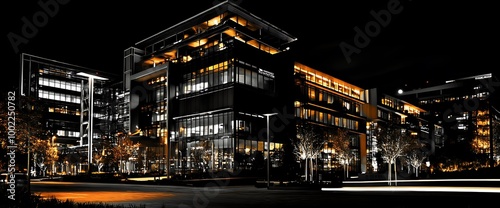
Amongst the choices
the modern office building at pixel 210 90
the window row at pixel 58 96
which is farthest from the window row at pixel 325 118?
the window row at pixel 58 96

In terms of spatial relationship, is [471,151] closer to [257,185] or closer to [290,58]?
[290,58]

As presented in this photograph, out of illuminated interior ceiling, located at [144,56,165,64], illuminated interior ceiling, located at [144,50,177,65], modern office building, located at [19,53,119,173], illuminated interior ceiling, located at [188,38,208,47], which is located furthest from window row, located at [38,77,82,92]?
illuminated interior ceiling, located at [188,38,208,47]

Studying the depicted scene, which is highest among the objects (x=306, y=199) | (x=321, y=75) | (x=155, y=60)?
(x=155, y=60)

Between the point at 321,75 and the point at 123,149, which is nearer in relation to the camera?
the point at 123,149

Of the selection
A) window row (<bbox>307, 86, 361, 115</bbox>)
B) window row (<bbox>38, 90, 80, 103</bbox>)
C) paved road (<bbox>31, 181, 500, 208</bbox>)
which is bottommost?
paved road (<bbox>31, 181, 500, 208</bbox>)

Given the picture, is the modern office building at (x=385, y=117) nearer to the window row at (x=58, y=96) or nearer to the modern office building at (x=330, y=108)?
the modern office building at (x=330, y=108)

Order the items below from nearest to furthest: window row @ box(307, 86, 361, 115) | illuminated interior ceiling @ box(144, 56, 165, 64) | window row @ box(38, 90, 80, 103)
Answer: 1. illuminated interior ceiling @ box(144, 56, 165, 64)
2. window row @ box(307, 86, 361, 115)
3. window row @ box(38, 90, 80, 103)

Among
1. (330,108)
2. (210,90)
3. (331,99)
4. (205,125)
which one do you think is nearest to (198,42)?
(210,90)

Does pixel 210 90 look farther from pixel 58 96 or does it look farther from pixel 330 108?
pixel 58 96

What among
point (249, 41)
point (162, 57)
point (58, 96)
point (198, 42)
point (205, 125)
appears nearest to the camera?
point (205, 125)

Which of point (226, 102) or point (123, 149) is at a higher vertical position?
point (226, 102)

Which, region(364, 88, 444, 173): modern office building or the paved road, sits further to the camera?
region(364, 88, 444, 173): modern office building

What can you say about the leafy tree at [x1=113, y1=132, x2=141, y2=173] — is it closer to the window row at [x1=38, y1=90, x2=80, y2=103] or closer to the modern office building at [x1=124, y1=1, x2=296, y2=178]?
the modern office building at [x1=124, y1=1, x2=296, y2=178]

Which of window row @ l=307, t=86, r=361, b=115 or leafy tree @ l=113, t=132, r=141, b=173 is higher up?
window row @ l=307, t=86, r=361, b=115
